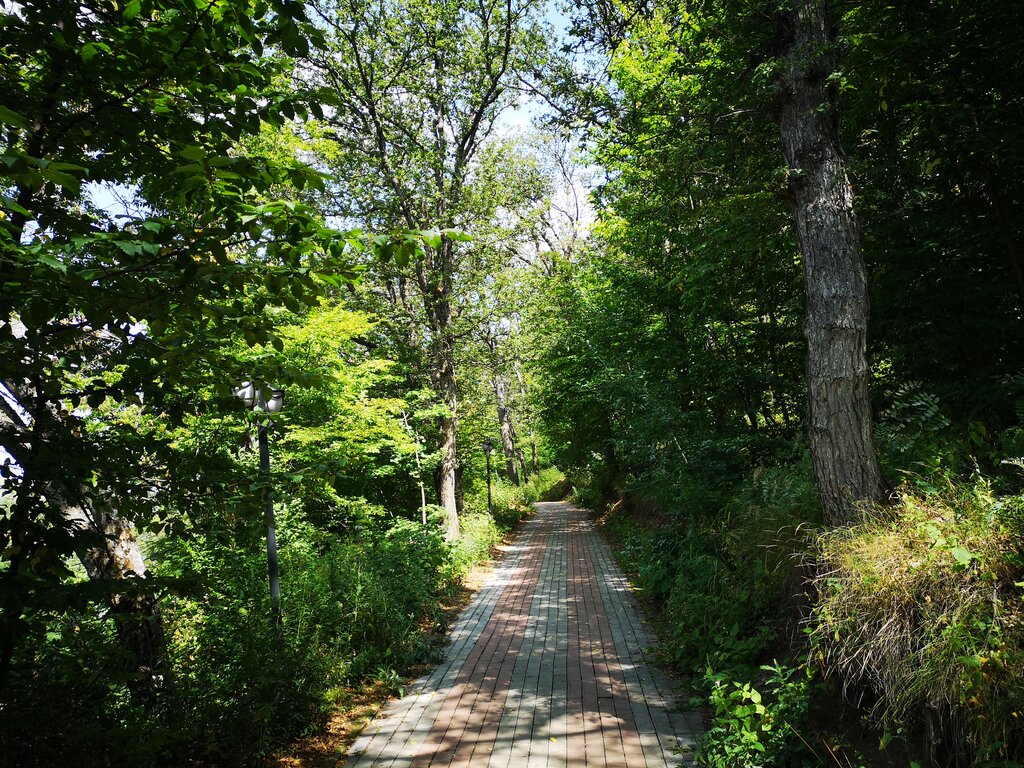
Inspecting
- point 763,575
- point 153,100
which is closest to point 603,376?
point 763,575

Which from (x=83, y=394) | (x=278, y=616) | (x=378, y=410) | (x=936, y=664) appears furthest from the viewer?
(x=378, y=410)

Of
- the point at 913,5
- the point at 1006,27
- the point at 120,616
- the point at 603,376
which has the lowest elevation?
the point at 120,616

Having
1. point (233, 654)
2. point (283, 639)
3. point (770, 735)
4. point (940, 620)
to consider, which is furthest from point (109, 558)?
point (940, 620)

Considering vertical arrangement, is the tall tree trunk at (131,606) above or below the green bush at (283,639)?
above

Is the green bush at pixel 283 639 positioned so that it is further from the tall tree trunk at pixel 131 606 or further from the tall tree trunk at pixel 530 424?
the tall tree trunk at pixel 530 424

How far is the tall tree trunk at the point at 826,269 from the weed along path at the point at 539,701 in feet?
7.61

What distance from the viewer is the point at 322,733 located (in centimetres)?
472

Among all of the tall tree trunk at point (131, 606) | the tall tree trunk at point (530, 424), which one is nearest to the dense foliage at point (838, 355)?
the tall tree trunk at point (131, 606)

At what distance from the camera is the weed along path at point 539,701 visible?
13.8ft

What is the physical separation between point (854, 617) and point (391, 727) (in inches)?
148

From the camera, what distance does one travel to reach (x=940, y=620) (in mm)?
2793

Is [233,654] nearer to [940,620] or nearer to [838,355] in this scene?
[940,620]

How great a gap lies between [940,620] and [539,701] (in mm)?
3477

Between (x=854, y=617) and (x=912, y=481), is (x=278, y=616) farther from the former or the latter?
(x=912, y=481)
